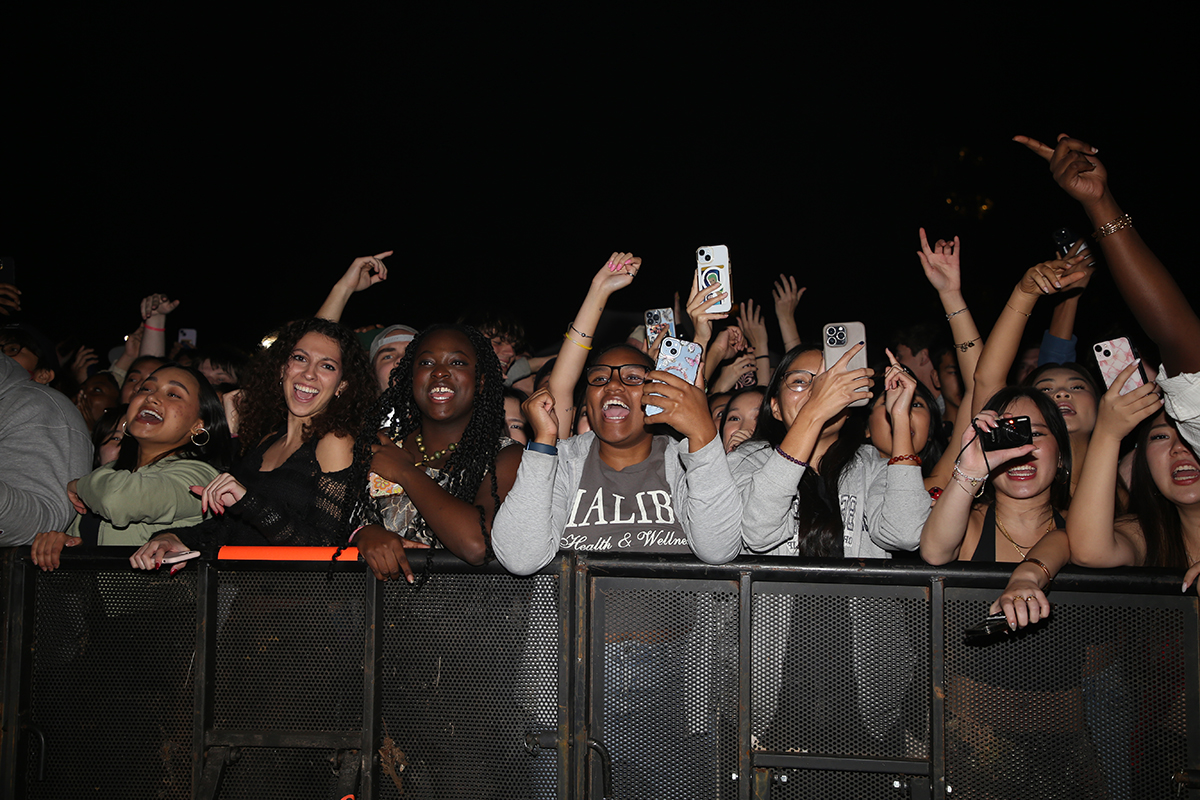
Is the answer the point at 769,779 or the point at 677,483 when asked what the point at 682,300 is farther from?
the point at 769,779

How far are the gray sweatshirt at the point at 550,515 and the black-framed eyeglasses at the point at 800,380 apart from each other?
2.98 ft

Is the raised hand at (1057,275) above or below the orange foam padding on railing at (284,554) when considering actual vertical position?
above

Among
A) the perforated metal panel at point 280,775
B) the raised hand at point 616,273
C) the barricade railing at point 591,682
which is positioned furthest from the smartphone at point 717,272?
the perforated metal panel at point 280,775

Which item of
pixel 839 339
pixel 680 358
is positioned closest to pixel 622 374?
pixel 680 358

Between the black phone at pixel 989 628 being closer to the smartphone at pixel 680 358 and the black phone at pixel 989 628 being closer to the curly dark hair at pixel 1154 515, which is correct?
the curly dark hair at pixel 1154 515

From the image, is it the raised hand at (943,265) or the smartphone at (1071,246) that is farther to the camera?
the raised hand at (943,265)

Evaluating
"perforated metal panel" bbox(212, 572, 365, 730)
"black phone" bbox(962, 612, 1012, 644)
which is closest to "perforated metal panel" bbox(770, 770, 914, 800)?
"black phone" bbox(962, 612, 1012, 644)

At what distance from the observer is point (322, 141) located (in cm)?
1118

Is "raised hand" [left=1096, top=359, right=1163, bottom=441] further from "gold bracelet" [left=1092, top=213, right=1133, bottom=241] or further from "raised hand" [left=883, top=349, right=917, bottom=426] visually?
"raised hand" [left=883, top=349, right=917, bottom=426]

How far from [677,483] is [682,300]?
Answer: 8.08m

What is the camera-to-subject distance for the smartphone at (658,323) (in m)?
4.12

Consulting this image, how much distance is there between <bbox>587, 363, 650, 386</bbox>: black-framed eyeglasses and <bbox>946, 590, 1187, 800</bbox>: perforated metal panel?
55.6 inches

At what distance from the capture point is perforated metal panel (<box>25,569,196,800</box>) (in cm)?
251

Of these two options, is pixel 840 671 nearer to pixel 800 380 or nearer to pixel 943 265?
pixel 800 380
